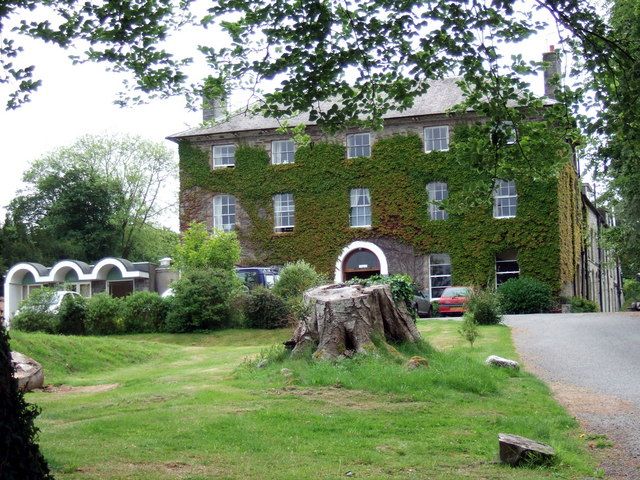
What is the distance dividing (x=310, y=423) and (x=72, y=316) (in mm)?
22332

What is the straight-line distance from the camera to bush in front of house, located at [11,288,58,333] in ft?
98.3

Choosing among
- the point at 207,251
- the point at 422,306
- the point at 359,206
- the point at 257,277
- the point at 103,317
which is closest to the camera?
the point at 103,317

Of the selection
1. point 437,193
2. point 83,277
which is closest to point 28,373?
point 437,193

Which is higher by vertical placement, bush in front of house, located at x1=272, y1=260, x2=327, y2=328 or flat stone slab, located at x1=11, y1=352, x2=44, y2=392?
bush in front of house, located at x1=272, y1=260, x2=327, y2=328

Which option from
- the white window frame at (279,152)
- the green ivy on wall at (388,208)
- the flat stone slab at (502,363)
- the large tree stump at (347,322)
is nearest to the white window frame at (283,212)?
A: the green ivy on wall at (388,208)

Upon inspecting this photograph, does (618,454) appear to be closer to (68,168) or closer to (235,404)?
(235,404)

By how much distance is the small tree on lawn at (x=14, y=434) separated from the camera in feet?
15.9

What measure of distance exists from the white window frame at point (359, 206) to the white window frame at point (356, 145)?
75.4 inches

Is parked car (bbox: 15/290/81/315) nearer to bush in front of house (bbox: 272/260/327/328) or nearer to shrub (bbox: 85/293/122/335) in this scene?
shrub (bbox: 85/293/122/335)

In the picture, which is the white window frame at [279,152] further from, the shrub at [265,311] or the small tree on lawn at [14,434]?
the small tree on lawn at [14,434]

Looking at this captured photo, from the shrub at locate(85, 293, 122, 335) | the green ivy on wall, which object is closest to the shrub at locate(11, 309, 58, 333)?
the shrub at locate(85, 293, 122, 335)

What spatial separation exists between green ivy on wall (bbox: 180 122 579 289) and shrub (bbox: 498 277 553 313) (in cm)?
147

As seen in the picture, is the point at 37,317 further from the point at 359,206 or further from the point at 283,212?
the point at 359,206

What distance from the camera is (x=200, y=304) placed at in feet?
96.8
